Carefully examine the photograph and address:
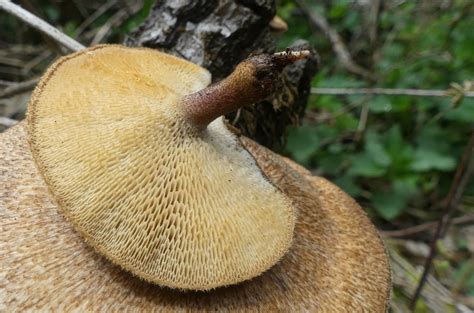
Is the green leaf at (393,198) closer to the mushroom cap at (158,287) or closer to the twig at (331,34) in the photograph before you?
the mushroom cap at (158,287)

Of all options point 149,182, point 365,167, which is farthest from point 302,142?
point 149,182

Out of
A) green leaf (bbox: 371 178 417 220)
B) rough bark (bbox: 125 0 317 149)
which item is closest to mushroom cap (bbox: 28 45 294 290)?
rough bark (bbox: 125 0 317 149)

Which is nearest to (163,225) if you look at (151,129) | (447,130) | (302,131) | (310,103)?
(151,129)

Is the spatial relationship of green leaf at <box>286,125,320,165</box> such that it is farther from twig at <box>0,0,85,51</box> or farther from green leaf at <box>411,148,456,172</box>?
twig at <box>0,0,85,51</box>

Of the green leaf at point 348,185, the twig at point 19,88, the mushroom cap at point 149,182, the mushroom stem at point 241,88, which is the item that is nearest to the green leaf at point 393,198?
the green leaf at point 348,185

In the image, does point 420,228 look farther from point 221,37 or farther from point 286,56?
point 286,56
